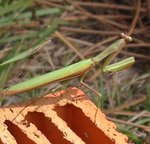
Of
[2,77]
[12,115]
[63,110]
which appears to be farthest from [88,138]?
[2,77]

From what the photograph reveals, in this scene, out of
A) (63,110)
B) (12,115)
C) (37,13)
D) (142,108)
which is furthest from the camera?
(37,13)

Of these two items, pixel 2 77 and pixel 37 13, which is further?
pixel 37 13

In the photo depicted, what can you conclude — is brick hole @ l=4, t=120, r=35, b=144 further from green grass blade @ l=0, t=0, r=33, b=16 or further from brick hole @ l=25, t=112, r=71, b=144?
green grass blade @ l=0, t=0, r=33, b=16

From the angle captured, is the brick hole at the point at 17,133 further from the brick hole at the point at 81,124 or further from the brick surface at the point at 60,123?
the brick hole at the point at 81,124

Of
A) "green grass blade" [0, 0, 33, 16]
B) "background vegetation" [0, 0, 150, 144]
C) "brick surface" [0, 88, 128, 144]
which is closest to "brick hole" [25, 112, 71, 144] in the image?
"brick surface" [0, 88, 128, 144]

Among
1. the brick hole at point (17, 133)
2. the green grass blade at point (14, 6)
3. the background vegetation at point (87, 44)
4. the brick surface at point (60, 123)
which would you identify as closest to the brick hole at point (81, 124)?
the brick surface at point (60, 123)

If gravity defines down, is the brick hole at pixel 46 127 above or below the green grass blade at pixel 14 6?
below

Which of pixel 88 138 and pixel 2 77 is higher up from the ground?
pixel 2 77

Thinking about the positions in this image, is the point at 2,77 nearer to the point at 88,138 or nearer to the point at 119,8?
the point at 88,138
